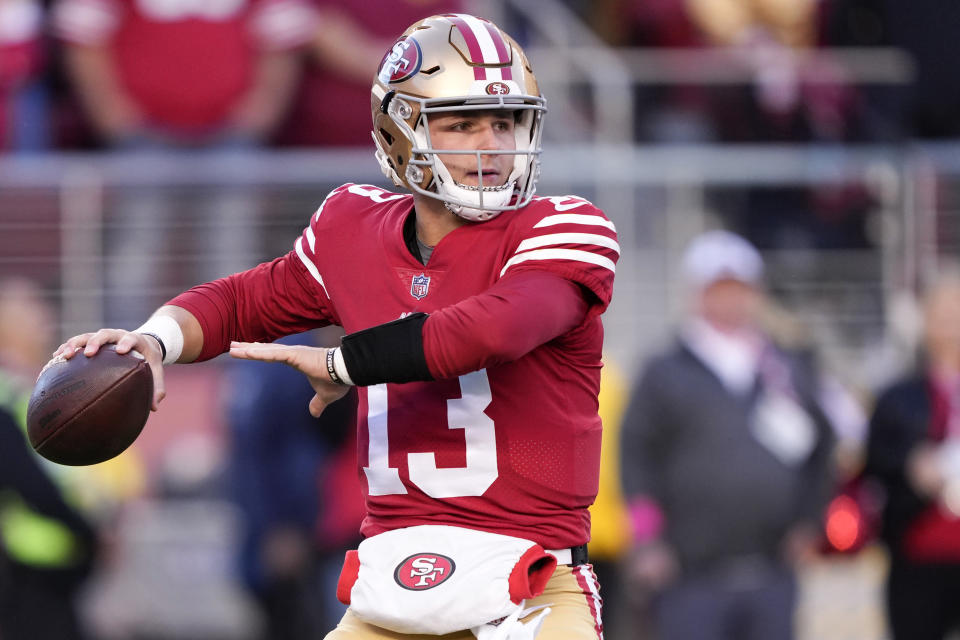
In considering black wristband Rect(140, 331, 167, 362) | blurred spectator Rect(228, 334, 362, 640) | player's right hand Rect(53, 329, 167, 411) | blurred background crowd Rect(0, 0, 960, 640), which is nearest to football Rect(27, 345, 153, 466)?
player's right hand Rect(53, 329, 167, 411)

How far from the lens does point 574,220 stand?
3.37 m

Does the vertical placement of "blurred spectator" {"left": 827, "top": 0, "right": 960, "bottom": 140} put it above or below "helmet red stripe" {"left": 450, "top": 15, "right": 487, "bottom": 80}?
above

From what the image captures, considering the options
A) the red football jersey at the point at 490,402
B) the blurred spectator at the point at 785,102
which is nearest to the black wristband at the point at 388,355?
the red football jersey at the point at 490,402

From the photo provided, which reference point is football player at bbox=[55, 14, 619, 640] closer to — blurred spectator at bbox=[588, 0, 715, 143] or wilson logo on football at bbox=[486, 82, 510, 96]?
wilson logo on football at bbox=[486, 82, 510, 96]

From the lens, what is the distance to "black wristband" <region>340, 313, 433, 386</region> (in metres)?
3.13

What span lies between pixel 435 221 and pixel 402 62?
38 cm

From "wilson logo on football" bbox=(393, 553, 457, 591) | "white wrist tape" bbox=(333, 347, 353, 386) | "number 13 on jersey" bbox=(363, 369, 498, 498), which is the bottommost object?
"wilson logo on football" bbox=(393, 553, 457, 591)

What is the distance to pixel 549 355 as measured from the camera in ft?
11.4

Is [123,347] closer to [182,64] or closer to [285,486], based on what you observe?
[285,486]

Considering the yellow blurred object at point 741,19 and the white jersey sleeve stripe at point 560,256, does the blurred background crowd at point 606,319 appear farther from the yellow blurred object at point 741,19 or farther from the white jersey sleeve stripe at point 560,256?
the white jersey sleeve stripe at point 560,256

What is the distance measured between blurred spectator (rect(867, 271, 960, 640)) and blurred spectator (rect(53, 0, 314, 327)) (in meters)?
3.05

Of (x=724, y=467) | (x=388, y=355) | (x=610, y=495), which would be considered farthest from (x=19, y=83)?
(x=388, y=355)

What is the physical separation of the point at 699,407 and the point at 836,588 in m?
1.64

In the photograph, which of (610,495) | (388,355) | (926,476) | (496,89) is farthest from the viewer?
(610,495)
